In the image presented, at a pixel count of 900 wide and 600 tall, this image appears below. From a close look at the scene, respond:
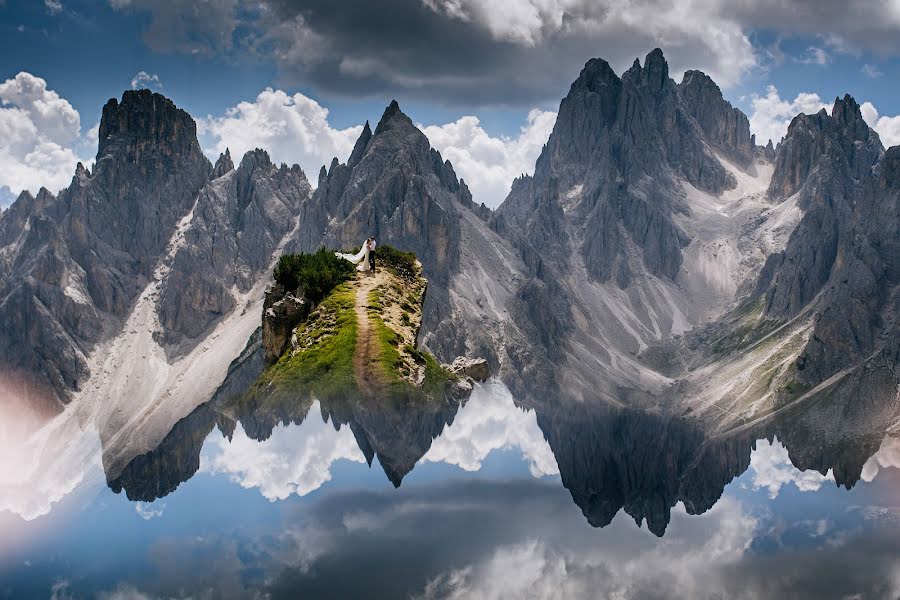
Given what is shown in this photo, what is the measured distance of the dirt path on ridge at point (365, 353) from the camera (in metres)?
38.9

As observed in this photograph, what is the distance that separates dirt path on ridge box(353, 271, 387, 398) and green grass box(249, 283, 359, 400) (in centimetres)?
26

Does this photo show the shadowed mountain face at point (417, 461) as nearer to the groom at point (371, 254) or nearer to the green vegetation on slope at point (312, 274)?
the green vegetation on slope at point (312, 274)

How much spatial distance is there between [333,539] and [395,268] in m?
38.8

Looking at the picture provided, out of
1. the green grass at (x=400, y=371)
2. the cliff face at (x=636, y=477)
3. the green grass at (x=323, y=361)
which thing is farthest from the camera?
the green grass at (x=400, y=371)

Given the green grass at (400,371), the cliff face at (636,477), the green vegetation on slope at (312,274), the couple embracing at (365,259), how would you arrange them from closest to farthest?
the cliff face at (636,477)
the green grass at (400,371)
the green vegetation on slope at (312,274)
the couple embracing at (365,259)

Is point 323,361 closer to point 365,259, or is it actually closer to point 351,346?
point 351,346

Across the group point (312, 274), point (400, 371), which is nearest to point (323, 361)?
point (400, 371)

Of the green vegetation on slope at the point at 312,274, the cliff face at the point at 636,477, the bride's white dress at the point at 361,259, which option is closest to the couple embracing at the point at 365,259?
the bride's white dress at the point at 361,259

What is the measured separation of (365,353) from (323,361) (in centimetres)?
203

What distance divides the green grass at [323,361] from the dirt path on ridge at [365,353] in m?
0.26

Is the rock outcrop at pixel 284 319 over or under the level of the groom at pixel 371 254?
under

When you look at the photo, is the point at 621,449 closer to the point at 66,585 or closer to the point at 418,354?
the point at 418,354

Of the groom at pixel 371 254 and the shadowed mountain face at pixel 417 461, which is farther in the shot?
the groom at pixel 371 254

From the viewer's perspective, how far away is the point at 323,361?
42031 millimetres
